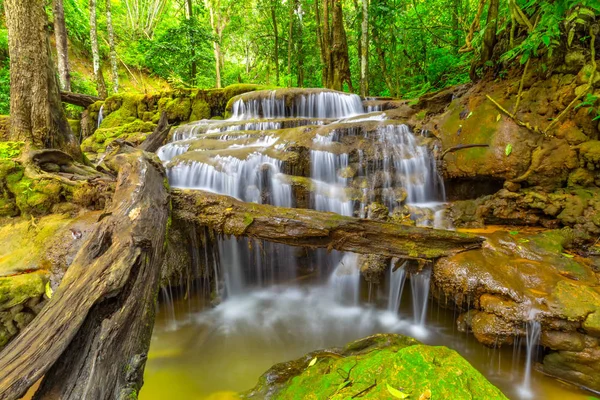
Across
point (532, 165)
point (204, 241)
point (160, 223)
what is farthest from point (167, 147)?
point (532, 165)

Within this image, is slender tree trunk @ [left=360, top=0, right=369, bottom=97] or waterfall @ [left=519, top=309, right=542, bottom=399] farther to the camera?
slender tree trunk @ [left=360, top=0, right=369, bottom=97]

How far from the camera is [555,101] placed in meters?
4.73

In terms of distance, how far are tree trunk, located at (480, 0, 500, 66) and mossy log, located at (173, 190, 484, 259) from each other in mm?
4396

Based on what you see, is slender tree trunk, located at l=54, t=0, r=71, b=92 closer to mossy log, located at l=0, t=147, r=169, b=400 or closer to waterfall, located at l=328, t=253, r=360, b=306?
mossy log, located at l=0, t=147, r=169, b=400

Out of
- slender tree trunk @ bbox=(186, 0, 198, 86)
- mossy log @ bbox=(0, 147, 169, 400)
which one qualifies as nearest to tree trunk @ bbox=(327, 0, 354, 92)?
slender tree trunk @ bbox=(186, 0, 198, 86)

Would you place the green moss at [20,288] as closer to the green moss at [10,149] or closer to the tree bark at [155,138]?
the green moss at [10,149]

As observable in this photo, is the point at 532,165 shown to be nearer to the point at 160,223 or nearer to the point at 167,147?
the point at 160,223

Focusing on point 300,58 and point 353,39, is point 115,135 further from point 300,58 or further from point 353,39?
point 353,39

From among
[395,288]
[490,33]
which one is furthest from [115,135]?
[490,33]

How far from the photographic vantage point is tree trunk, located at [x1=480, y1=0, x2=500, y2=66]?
5.56 metres

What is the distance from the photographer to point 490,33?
5.66 metres

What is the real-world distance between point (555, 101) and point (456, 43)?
25.1 ft

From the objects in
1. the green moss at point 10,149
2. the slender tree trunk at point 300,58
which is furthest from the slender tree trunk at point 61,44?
the slender tree trunk at point 300,58

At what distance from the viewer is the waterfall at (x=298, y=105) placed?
971cm
